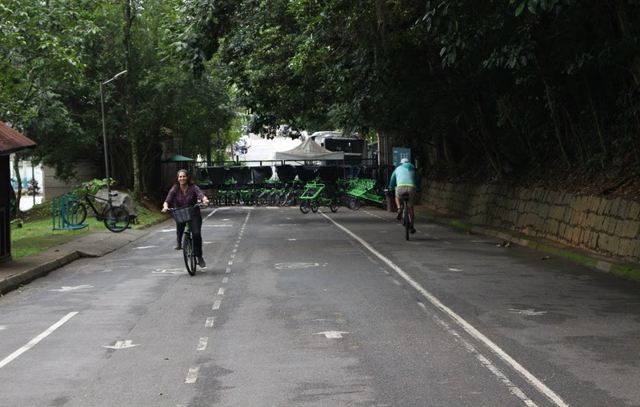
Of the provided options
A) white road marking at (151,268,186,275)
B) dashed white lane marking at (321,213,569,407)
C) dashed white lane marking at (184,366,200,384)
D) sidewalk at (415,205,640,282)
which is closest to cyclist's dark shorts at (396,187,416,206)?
sidewalk at (415,205,640,282)

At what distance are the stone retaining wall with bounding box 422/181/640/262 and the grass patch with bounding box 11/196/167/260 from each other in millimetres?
11660

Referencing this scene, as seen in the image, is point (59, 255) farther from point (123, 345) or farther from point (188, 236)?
point (123, 345)

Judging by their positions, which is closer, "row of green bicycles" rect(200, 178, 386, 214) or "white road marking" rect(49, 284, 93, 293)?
"white road marking" rect(49, 284, 93, 293)

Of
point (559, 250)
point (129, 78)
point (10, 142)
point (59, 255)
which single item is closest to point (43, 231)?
point (59, 255)

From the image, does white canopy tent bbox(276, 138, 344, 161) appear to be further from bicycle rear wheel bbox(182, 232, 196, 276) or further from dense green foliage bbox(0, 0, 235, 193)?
bicycle rear wheel bbox(182, 232, 196, 276)

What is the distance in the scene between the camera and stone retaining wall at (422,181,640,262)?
50.4 feet

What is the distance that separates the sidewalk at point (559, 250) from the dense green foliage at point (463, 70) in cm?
235

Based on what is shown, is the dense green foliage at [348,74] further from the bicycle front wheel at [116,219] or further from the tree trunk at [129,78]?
the bicycle front wheel at [116,219]

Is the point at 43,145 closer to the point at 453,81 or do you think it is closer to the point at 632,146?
the point at 453,81

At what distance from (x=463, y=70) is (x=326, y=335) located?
16784 millimetres

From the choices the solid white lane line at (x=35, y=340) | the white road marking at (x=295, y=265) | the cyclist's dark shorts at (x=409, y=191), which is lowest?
the white road marking at (x=295, y=265)

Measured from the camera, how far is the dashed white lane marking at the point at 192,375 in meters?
6.82

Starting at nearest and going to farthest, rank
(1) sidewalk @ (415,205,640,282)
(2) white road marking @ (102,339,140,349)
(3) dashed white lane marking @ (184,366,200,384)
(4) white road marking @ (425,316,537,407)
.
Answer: (4) white road marking @ (425,316,537,407), (3) dashed white lane marking @ (184,366,200,384), (2) white road marking @ (102,339,140,349), (1) sidewalk @ (415,205,640,282)

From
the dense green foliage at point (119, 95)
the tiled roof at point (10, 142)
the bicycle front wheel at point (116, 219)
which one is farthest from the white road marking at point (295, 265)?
the dense green foliage at point (119, 95)
